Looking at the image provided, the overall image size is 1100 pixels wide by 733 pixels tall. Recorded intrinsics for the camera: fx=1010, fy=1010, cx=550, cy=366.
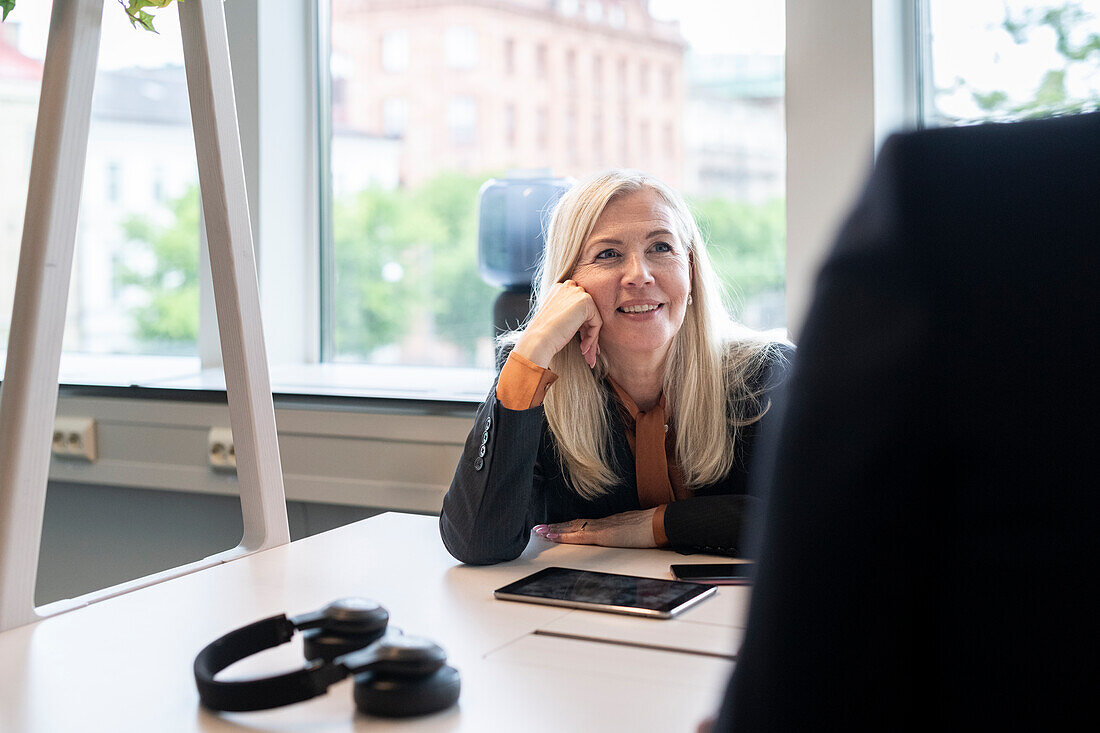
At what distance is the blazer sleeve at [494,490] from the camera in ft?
4.55

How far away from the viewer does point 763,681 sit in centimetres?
41

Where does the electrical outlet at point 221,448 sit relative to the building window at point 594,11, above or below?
below

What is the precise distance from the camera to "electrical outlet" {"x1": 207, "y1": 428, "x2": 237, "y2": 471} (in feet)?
7.94

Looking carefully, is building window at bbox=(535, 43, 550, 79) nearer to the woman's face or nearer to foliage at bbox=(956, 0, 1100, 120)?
the woman's face

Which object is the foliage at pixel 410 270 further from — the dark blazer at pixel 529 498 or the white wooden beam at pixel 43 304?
the white wooden beam at pixel 43 304

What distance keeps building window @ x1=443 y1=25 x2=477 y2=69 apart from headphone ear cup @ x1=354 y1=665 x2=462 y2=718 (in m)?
2.10

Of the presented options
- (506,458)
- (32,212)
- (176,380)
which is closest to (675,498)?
(506,458)

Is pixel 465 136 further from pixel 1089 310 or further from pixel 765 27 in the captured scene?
pixel 1089 310

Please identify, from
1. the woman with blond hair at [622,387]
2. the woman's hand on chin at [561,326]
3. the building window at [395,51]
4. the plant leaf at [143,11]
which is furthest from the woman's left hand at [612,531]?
the building window at [395,51]

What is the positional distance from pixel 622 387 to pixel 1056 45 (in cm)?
109

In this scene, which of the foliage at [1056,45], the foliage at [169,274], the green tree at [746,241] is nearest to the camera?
the foliage at [1056,45]

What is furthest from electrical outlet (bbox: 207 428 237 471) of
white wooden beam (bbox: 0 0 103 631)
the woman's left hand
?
white wooden beam (bbox: 0 0 103 631)

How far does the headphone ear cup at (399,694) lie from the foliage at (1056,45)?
162cm

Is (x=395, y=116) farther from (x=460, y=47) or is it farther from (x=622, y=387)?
(x=622, y=387)
